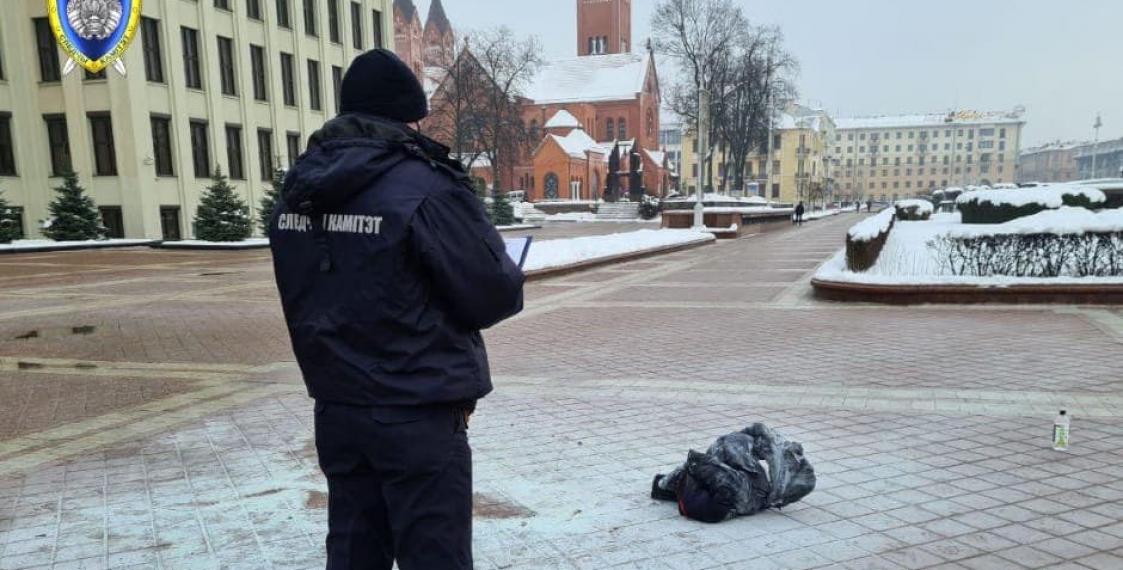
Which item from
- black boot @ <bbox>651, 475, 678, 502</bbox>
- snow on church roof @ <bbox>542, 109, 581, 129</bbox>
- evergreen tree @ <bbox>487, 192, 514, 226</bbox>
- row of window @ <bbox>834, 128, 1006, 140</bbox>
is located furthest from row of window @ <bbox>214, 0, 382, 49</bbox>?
row of window @ <bbox>834, 128, 1006, 140</bbox>

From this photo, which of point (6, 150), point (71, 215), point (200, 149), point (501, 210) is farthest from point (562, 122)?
point (71, 215)

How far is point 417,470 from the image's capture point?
1990mm

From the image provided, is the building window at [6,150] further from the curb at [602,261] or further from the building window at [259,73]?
the curb at [602,261]

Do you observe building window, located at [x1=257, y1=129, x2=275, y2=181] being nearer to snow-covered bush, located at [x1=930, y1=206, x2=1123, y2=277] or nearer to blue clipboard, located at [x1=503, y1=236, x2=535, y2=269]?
snow-covered bush, located at [x1=930, y1=206, x2=1123, y2=277]

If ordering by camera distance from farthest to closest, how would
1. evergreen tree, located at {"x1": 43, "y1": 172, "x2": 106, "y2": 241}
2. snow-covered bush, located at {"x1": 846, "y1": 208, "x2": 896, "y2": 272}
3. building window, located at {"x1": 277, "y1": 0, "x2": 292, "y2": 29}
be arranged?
building window, located at {"x1": 277, "y1": 0, "x2": 292, "y2": 29} → evergreen tree, located at {"x1": 43, "y1": 172, "x2": 106, "y2": 241} → snow-covered bush, located at {"x1": 846, "y1": 208, "x2": 896, "y2": 272}

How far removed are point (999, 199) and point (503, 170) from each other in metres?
53.3

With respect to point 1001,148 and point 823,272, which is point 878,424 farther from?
point 1001,148

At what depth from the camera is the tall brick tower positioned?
3391 inches

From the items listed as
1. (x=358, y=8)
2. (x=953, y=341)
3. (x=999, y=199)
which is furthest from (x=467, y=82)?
(x=953, y=341)

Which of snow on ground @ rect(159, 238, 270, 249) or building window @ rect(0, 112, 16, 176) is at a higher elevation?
building window @ rect(0, 112, 16, 176)

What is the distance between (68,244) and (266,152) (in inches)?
399

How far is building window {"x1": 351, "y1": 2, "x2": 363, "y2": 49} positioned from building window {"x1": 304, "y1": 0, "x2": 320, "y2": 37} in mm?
2613

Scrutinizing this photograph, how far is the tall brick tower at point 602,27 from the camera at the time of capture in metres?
86.1

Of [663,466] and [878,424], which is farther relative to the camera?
[878,424]
